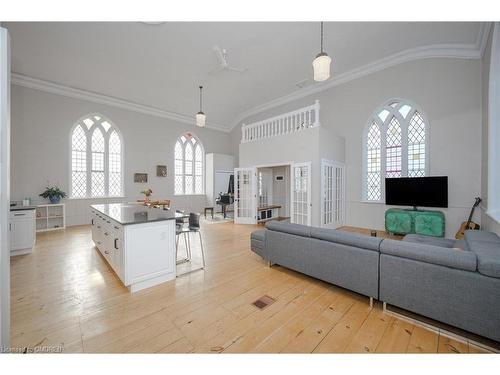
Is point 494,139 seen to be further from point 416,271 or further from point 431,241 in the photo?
point 416,271

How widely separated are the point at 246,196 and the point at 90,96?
5.95 meters

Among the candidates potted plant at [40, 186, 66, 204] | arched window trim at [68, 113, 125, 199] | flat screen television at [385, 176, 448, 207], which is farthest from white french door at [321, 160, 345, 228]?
potted plant at [40, 186, 66, 204]

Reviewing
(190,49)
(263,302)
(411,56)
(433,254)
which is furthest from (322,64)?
(411,56)

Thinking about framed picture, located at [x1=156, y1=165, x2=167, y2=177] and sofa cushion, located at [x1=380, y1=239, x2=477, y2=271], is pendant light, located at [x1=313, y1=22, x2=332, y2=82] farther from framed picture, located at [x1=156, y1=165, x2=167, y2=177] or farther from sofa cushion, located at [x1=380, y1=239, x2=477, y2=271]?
framed picture, located at [x1=156, y1=165, x2=167, y2=177]

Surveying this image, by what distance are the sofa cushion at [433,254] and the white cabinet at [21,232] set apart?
19.1ft

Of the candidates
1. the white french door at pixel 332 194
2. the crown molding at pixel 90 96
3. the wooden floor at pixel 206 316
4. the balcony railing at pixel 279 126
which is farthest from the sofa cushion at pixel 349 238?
the crown molding at pixel 90 96

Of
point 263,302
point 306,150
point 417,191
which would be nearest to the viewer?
point 263,302

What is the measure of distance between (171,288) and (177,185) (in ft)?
21.5

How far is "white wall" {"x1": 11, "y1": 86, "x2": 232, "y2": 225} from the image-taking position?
18.0 feet

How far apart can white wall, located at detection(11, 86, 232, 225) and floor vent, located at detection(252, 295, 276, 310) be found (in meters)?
6.68

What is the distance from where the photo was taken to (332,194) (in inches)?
229

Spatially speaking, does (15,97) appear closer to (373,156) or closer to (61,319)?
(61,319)

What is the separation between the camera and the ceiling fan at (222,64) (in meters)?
5.25
